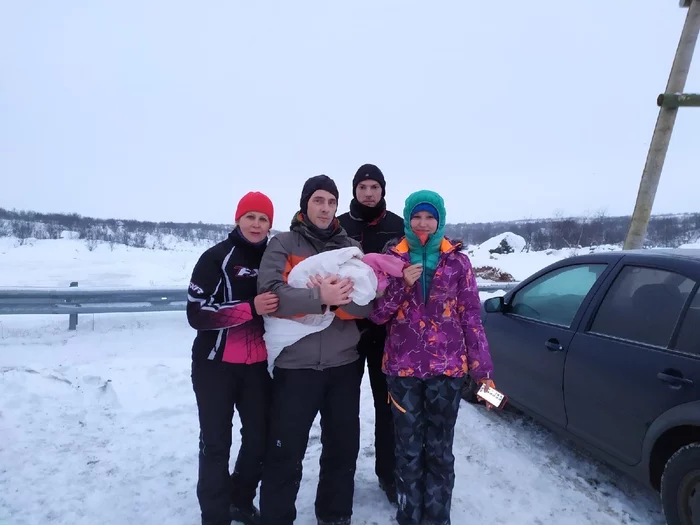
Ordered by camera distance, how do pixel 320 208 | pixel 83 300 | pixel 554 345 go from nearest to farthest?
pixel 320 208 → pixel 554 345 → pixel 83 300

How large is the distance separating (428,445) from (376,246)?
52.4 inches

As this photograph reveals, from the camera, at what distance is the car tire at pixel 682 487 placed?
2.27m

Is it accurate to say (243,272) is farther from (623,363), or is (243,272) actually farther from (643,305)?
(643,305)

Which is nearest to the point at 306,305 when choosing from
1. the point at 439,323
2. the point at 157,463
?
the point at 439,323

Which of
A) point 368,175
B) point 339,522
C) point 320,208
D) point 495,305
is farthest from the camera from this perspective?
point 495,305

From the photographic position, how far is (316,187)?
100 inches

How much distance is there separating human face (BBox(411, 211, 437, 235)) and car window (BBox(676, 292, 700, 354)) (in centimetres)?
150

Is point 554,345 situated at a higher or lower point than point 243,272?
lower

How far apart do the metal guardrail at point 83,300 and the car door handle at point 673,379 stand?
22.4 ft

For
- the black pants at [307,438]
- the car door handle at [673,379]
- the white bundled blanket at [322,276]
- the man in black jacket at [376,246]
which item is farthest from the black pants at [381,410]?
the car door handle at [673,379]

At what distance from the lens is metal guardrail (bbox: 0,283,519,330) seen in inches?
256

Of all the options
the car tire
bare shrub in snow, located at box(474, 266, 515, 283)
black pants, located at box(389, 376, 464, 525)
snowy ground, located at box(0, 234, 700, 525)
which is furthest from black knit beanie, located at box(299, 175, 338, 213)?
bare shrub in snow, located at box(474, 266, 515, 283)

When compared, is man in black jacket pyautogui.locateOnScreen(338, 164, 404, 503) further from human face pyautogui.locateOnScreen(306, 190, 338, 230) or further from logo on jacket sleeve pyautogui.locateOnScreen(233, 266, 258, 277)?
logo on jacket sleeve pyautogui.locateOnScreen(233, 266, 258, 277)

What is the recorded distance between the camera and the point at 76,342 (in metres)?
6.56
